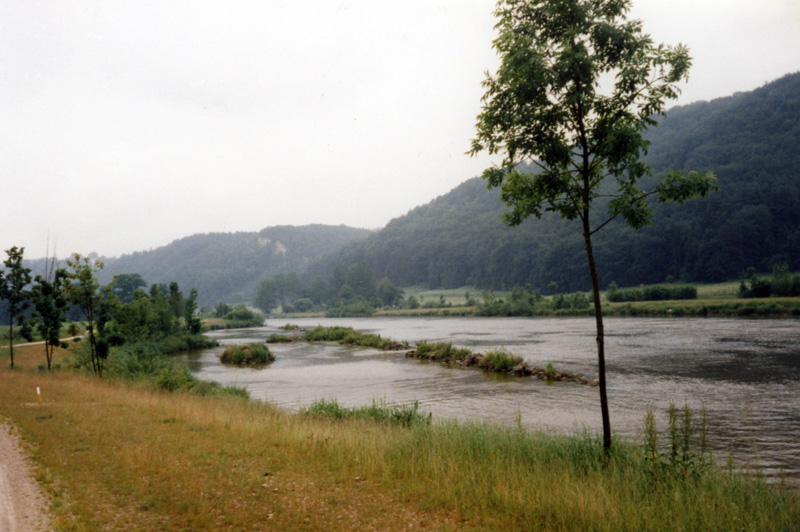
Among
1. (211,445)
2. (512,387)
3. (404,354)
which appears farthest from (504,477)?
(404,354)

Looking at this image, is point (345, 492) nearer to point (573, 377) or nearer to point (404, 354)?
point (573, 377)

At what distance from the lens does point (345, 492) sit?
7.75 m

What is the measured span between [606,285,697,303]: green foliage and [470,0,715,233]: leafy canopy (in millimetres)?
83463

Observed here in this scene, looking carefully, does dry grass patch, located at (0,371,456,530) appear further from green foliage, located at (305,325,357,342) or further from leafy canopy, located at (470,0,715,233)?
green foliage, located at (305,325,357,342)

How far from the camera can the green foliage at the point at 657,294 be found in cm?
8006

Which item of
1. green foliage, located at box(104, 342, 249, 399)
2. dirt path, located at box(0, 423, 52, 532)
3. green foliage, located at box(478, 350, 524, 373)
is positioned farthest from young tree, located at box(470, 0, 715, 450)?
green foliage, located at box(478, 350, 524, 373)

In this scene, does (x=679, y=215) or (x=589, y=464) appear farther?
(x=679, y=215)

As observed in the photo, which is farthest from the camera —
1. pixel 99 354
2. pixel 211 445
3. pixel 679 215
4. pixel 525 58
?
pixel 679 215

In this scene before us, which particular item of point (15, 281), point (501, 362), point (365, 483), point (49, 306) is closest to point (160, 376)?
point (49, 306)

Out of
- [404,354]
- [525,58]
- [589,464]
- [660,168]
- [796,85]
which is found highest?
[796,85]

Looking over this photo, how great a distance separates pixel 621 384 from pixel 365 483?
20109 millimetres

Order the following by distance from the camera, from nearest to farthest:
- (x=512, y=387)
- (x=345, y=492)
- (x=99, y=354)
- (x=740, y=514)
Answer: (x=740, y=514), (x=345, y=492), (x=512, y=387), (x=99, y=354)

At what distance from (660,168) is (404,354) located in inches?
4806

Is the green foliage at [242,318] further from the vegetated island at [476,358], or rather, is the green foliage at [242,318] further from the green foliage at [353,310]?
the vegetated island at [476,358]
